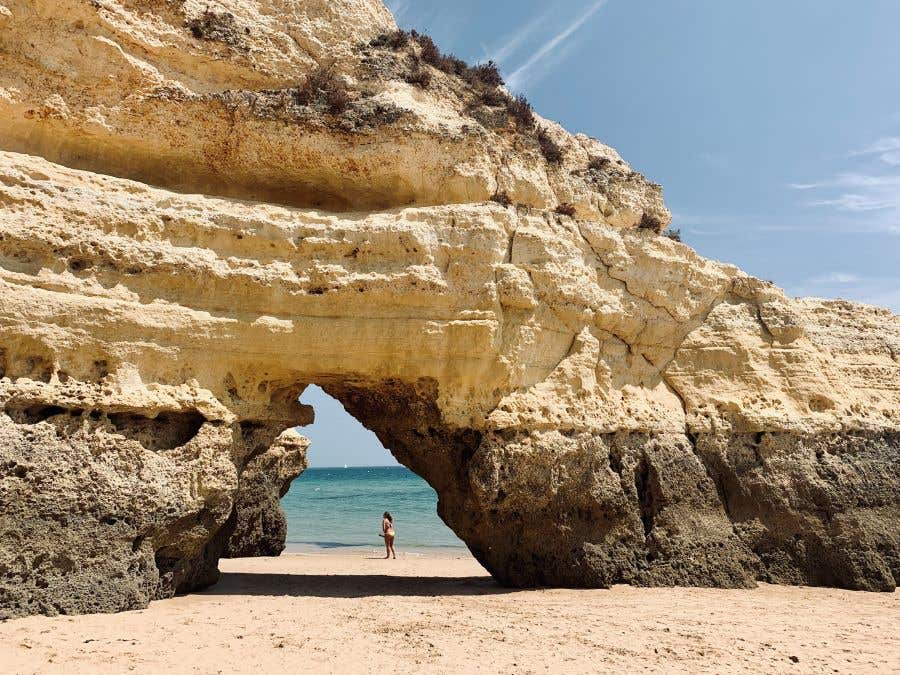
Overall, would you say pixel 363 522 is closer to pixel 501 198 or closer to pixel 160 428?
pixel 501 198

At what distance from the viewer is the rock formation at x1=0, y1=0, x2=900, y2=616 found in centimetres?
659

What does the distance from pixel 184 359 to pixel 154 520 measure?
167 centimetres

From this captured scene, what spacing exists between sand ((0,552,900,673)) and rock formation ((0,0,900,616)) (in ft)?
2.17

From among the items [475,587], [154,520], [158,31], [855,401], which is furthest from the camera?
[855,401]

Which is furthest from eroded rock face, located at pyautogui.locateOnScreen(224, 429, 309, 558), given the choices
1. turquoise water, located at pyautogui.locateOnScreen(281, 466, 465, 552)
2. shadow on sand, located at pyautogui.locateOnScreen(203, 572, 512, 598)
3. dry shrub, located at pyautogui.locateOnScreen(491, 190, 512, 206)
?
dry shrub, located at pyautogui.locateOnScreen(491, 190, 512, 206)

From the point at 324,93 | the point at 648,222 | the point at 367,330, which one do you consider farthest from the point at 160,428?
the point at 648,222

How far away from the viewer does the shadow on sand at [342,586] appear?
26.7 ft

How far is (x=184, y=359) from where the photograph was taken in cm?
718

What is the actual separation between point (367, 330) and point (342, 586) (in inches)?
138

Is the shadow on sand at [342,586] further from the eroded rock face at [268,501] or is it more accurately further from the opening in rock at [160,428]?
the eroded rock face at [268,501]

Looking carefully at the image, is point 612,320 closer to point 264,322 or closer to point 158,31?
point 264,322

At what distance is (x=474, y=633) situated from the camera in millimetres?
5945

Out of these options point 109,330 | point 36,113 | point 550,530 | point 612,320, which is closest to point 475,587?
point 550,530

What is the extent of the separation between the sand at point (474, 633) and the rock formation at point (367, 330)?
66 centimetres
